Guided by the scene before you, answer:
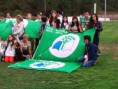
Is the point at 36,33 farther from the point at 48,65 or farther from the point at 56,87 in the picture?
the point at 56,87

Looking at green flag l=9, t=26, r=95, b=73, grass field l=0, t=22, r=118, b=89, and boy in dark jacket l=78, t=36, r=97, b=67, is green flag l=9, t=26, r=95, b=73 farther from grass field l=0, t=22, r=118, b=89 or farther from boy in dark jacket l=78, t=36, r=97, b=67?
grass field l=0, t=22, r=118, b=89

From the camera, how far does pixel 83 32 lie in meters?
12.5

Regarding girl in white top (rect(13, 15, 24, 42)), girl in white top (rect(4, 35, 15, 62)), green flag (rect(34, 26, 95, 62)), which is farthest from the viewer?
girl in white top (rect(13, 15, 24, 42))

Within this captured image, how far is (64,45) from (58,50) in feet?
0.85

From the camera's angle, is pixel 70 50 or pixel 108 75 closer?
pixel 108 75

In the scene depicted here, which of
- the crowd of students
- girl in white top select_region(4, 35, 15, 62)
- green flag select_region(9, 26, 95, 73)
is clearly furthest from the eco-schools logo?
girl in white top select_region(4, 35, 15, 62)

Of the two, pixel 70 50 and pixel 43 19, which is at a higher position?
pixel 43 19

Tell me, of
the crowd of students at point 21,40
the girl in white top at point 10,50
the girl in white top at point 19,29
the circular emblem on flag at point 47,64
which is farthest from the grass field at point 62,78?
the girl in white top at point 19,29

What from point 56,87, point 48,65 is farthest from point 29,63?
point 56,87

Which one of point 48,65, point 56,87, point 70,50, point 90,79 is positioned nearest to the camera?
point 56,87

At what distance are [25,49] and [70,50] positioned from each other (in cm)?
167

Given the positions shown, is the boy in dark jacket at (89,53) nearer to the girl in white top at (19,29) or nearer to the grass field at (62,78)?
the grass field at (62,78)

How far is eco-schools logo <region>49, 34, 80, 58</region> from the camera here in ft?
39.0

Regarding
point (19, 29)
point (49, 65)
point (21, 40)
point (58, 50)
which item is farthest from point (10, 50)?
point (49, 65)
